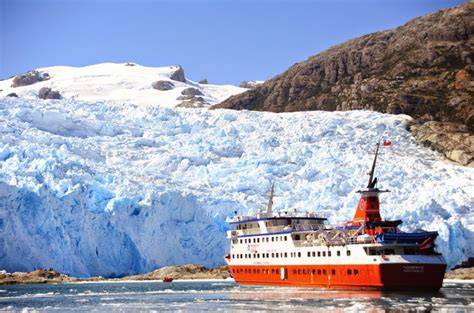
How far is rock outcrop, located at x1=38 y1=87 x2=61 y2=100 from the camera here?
12225 cm

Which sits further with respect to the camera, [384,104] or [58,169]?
[384,104]

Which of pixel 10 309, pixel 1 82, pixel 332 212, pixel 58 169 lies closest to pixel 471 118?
pixel 332 212

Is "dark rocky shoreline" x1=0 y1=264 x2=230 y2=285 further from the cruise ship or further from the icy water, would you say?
the icy water

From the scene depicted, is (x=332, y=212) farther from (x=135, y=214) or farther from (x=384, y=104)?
(x=384, y=104)

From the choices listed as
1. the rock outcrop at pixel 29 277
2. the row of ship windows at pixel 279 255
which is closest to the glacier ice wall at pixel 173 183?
the rock outcrop at pixel 29 277

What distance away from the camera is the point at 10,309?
3100 cm

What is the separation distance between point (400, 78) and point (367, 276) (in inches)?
2203

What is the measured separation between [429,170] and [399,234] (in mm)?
24811

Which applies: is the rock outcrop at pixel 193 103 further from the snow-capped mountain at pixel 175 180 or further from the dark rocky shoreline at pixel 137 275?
the dark rocky shoreline at pixel 137 275

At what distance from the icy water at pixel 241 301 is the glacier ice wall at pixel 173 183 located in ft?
32.0

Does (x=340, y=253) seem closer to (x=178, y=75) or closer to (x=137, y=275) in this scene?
(x=137, y=275)

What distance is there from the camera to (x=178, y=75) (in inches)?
6038

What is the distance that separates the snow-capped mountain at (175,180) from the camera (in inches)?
2010

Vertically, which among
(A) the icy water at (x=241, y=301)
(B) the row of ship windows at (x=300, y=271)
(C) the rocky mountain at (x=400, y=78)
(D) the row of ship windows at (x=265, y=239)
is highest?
(C) the rocky mountain at (x=400, y=78)
